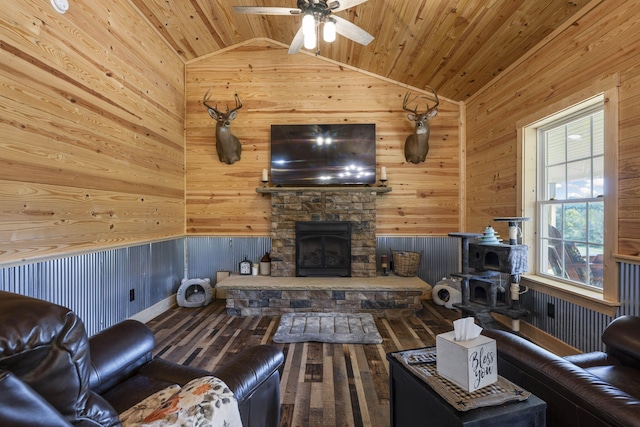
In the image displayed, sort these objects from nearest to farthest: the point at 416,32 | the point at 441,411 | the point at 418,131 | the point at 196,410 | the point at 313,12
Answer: the point at 196,410
the point at 441,411
the point at 313,12
the point at 416,32
the point at 418,131

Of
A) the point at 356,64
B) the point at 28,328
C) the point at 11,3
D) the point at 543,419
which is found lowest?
the point at 543,419

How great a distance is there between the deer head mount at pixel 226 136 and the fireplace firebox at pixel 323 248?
4.57ft

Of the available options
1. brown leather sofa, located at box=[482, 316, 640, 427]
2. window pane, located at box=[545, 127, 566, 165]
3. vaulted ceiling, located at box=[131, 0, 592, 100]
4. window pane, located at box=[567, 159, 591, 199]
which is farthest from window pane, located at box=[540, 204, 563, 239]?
vaulted ceiling, located at box=[131, 0, 592, 100]

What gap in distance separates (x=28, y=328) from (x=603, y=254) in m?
3.21

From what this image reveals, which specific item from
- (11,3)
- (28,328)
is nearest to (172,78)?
(11,3)

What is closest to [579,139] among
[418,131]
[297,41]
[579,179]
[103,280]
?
[579,179]

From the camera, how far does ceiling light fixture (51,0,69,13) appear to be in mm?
2240

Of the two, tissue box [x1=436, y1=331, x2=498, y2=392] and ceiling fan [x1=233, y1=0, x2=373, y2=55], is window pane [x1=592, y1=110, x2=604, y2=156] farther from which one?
tissue box [x1=436, y1=331, x2=498, y2=392]

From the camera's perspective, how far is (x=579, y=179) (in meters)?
2.55

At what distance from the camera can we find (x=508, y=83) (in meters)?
3.23

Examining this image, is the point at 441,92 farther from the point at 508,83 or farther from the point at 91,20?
the point at 91,20

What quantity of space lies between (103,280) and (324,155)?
9.64 feet

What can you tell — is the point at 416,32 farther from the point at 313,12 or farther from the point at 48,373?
the point at 48,373

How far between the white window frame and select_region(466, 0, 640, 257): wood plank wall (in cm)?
5
